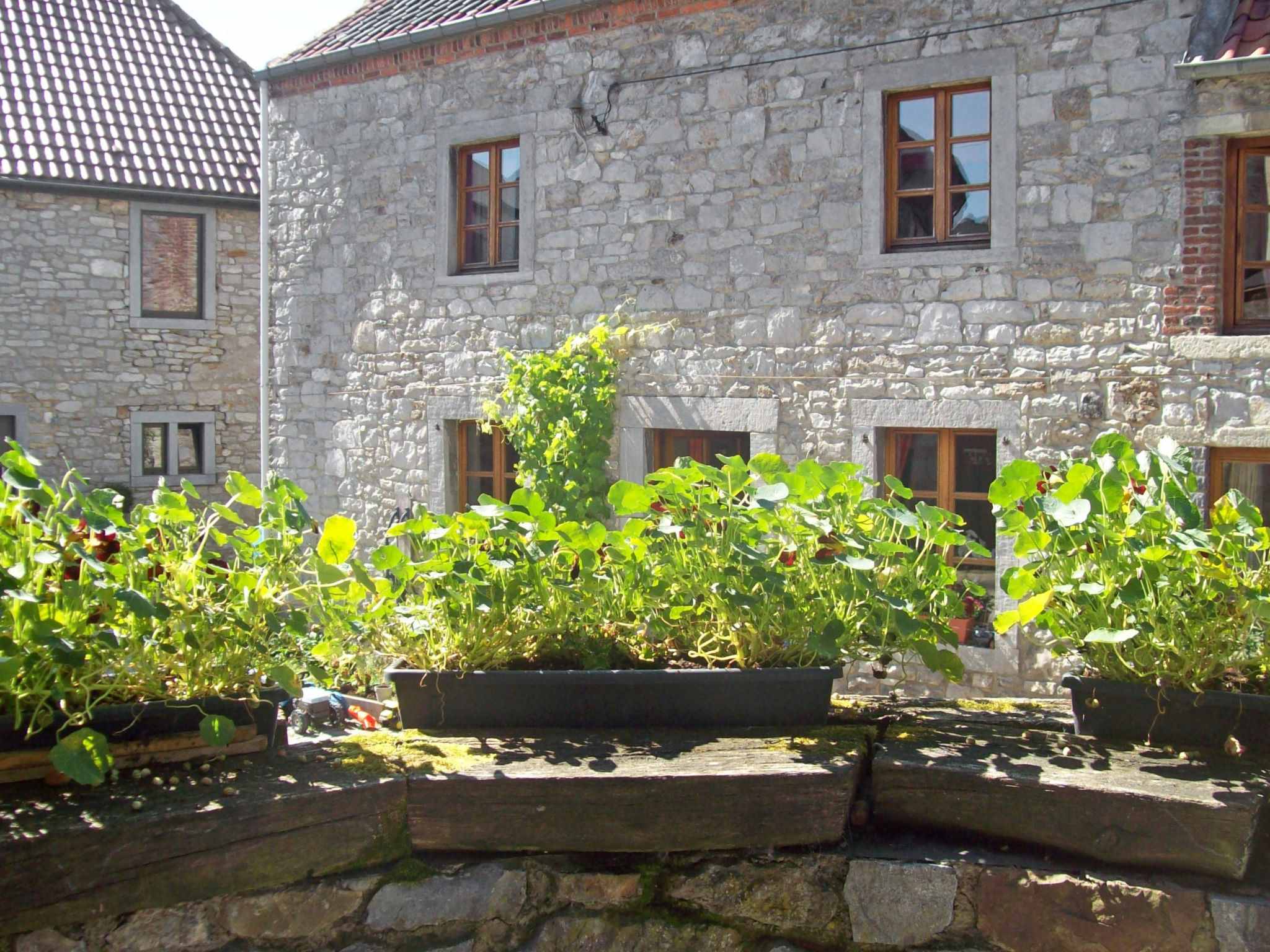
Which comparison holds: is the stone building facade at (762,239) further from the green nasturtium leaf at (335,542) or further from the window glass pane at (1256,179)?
the green nasturtium leaf at (335,542)

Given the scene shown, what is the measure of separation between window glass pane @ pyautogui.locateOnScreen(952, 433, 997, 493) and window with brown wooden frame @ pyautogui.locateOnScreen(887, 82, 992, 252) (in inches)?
43.7

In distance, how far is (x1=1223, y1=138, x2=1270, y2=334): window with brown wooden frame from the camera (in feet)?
19.3

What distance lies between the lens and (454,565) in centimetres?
214

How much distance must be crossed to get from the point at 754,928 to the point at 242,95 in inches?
597

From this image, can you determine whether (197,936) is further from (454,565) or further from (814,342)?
(814,342)

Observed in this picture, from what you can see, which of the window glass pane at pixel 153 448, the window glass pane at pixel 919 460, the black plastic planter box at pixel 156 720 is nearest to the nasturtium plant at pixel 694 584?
the black plastic planter box at pixel 156 720

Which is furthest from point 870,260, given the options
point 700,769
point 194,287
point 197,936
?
point 194,287

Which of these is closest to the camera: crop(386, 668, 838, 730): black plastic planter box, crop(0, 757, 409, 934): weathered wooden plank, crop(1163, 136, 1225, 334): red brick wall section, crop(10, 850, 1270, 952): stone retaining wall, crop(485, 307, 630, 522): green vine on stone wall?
crop(0, 757, 409, 934): weathered wooden plank

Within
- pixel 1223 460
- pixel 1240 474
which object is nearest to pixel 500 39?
pixel 1223 460

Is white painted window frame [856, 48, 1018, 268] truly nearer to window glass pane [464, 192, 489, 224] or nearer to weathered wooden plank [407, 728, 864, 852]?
window glass pane [464, 192, 489, 224]

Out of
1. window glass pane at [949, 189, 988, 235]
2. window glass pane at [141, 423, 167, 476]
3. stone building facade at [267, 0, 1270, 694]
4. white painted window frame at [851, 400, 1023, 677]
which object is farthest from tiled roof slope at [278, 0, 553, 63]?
window glass pane at [141, 423, 167, 476]

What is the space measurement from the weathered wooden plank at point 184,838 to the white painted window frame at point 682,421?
547 centimetres

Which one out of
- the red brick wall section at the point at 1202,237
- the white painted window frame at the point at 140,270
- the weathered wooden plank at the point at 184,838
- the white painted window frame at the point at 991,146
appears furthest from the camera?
the white painted window frame at the point at 140,270

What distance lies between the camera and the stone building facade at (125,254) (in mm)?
13172
